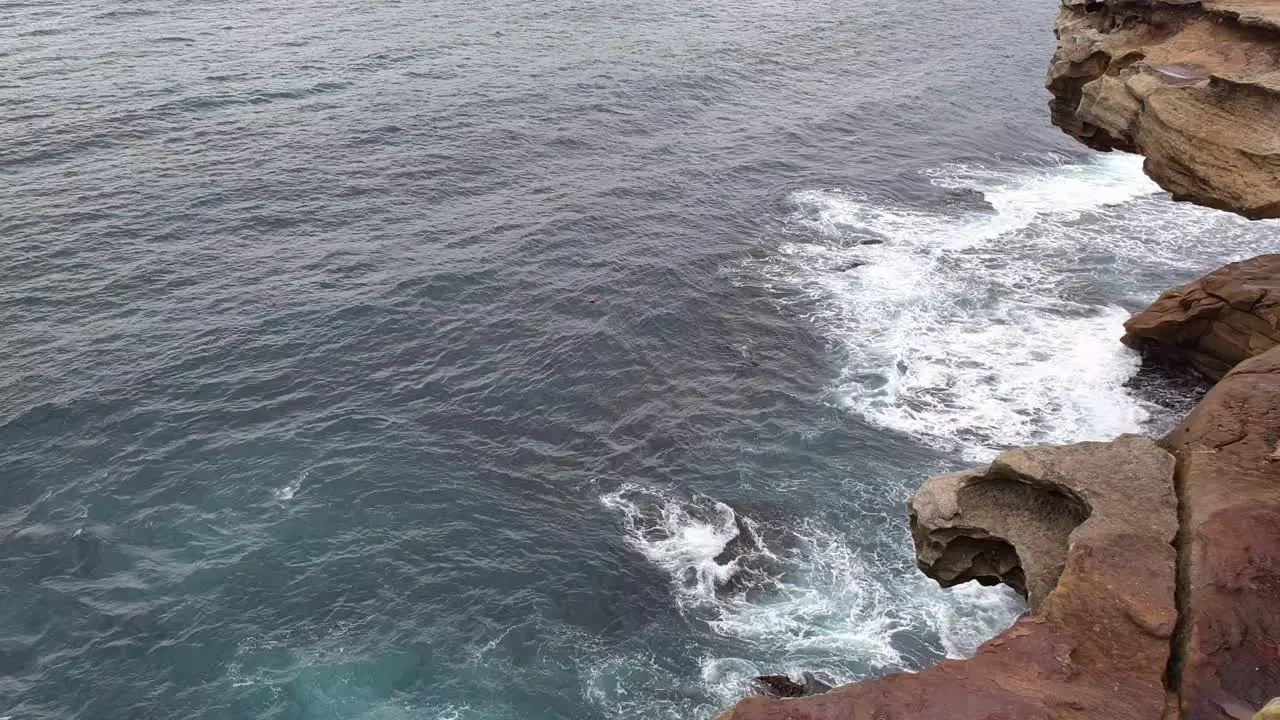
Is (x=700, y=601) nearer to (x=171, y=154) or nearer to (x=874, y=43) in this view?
(x=171, y=154)

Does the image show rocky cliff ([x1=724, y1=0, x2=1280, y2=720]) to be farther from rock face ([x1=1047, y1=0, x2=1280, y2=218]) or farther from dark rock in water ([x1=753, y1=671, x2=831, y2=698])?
dark rock in water ([x1=753, y1=671, x2=831, y2=698])

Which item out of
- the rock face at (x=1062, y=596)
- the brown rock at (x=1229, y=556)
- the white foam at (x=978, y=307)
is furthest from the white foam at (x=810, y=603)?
the brown rock at (x=1229, y=556)

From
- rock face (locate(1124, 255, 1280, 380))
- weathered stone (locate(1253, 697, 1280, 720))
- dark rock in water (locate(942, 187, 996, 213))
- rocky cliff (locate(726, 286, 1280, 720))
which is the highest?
weathered stone (locate(1253, 697, 1280, 720))

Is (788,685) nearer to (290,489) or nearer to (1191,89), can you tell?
(290,489)

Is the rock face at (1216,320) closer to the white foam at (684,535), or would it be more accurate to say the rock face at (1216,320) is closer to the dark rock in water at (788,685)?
the white foam at (684,535)

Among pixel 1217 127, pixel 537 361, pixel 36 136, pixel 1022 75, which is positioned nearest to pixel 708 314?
pixel 537 361

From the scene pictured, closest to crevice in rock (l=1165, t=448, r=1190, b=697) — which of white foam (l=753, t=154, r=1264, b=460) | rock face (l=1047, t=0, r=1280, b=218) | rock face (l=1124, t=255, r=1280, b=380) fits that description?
rock face (l=1047, t=0, r=1280, b=218)

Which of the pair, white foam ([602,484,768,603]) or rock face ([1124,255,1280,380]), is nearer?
white foam ([602,484,768,603])
